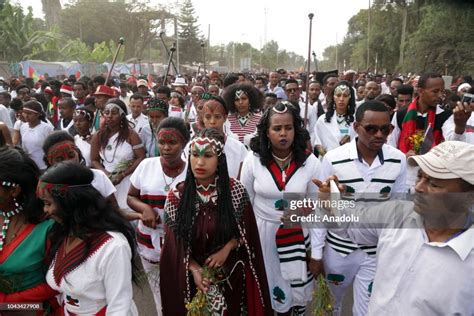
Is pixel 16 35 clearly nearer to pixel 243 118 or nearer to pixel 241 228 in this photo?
pixel 243 118

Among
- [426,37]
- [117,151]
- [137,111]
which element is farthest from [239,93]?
[426,37]

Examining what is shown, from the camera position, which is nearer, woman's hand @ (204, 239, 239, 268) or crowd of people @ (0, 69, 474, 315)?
crowd of people @ (0, 69, 474, 315)

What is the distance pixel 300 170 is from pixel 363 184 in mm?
503

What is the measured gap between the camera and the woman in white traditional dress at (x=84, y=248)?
225 cm

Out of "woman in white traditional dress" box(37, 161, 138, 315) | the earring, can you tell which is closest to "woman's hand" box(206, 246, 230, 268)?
"woman in white traditional dress" box(37, 161, 138, 315)

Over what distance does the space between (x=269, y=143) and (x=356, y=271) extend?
1.27m

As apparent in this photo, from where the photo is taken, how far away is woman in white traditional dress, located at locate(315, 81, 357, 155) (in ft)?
18.2

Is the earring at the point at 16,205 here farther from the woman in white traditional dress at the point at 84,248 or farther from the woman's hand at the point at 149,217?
the woman's hand at the point at 149,217

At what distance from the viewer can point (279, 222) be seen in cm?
338

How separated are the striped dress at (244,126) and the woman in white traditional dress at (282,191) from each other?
2.32 m

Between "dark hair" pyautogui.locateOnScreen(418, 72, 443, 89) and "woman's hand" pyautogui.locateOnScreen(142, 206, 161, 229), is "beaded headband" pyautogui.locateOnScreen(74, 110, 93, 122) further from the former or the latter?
"dark hair" pyautogui.locateOnScreen(418, 72, 443, 89)

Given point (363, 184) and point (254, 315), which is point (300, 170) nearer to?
point (363, 184)

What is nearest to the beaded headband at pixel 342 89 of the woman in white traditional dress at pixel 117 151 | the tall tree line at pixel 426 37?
the woman in white traditional dress at pixel 117 151

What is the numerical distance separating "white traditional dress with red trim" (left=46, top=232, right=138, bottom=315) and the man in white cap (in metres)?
1.38
